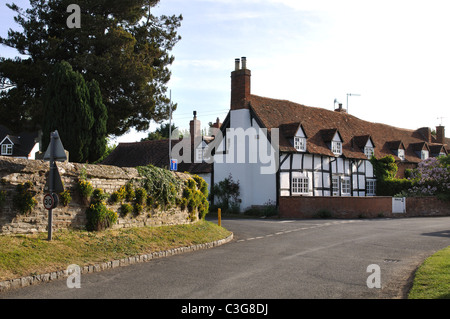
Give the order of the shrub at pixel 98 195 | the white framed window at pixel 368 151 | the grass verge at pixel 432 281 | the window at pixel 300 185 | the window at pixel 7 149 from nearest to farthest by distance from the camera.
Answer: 1. the grass verge at pixel 432 281
2. the shrub at pixel 98 195
3. the window at pixel 300 185
4. the white framed window at pixel 368 151
5. the window at pixel 7 149

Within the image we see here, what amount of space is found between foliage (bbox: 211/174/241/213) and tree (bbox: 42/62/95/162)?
11.9 m

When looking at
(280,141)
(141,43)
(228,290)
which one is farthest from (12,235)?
(280,141)

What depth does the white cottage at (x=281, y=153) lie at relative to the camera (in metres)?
28.0

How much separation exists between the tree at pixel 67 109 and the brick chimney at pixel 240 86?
1222cm

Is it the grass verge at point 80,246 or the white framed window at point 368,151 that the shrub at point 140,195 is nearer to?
the grass verge at point 80,246

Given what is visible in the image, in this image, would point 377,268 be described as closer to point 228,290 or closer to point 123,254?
point 228,290

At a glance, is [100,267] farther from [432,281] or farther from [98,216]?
[432,281]

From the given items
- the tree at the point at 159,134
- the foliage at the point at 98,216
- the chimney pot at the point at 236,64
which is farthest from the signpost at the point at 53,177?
the tree at the point at 159,134

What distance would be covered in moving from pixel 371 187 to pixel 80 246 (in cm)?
2838

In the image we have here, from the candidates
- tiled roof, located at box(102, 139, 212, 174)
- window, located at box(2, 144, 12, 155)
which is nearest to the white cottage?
tiled roof, located at box(102, 139, 212, 174)

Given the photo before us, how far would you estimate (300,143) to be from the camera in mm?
29172

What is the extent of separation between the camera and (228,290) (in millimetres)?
7523

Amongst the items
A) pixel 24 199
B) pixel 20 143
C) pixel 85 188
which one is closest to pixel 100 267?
pixel 24 199
